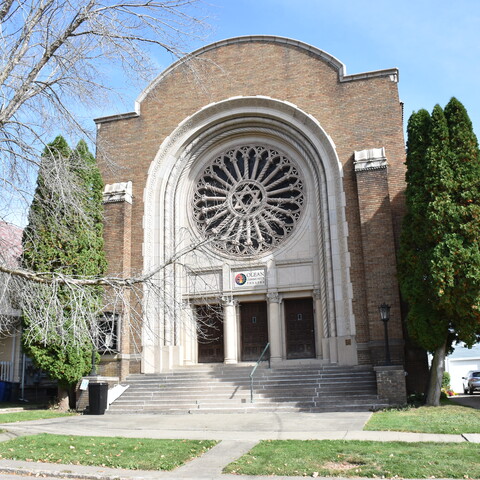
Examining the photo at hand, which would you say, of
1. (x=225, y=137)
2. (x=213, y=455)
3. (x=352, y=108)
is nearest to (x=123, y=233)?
(x=225, y=137)

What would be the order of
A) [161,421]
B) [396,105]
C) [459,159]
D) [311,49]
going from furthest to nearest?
1. [311,49]
2. [396,105]
3. [459,159]
4. [161,421]

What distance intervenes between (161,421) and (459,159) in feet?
32.0

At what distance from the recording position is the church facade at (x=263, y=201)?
56.1ft

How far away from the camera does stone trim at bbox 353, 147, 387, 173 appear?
55.6 ft

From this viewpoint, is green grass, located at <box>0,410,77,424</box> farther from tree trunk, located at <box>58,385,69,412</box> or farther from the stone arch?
the stone arch

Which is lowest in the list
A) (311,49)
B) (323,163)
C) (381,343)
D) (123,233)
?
(381,343)

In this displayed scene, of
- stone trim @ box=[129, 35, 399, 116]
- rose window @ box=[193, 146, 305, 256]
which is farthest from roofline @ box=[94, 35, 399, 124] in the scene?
rose window @ box=[193, 146, 305, 256]

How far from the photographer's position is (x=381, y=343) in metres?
15.8

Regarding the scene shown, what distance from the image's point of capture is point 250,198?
19.8 m

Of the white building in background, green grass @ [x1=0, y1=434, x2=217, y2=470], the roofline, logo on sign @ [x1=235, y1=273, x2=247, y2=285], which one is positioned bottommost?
the white building in background

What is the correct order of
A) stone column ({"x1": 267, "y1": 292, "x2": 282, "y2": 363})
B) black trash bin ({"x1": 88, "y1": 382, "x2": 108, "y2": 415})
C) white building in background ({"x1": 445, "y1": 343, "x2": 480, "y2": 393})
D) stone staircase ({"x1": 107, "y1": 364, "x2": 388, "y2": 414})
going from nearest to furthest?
1. stone staircase ({"x1": 107, "y1": 364, "x2": 388, "y2": 414})
2. black trash bin ({"x1": 88, "y1": 382, "x2": 108, "y2": 415})
3. stone column ({"x1": 267, "y1": 292, "x2": 282, "y2": 363})
4. white building in background ({"x1": 445, "y1": 343, "x2": 480, "y2": 393})

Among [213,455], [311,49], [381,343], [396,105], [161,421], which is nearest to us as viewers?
[213,455]

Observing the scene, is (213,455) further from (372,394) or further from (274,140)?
(274,140)

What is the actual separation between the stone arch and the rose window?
652 millimetres
